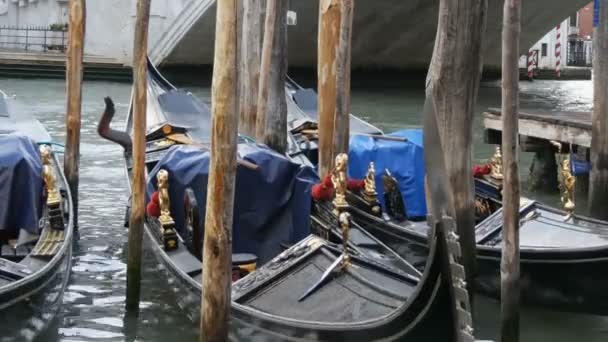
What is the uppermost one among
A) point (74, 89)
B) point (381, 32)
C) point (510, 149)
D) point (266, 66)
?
point (381, 32)

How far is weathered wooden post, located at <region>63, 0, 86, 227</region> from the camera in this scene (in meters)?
3.70

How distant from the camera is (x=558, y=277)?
289 cm

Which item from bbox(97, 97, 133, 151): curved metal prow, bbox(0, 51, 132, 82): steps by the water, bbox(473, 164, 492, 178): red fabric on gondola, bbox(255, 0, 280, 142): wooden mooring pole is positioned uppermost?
bbox(0, 51, 132, 82): steps by the water

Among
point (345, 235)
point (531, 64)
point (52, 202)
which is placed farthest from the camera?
point (531, 64)

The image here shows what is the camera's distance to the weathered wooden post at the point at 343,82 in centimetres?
338

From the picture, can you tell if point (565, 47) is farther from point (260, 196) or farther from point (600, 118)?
point (260, 196)

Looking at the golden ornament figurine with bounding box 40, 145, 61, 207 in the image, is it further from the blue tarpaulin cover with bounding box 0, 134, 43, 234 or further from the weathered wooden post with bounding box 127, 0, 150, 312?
the weathered wooden post with bounding box 127, 0, 150, 312

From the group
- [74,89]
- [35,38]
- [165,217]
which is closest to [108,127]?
[74,89]

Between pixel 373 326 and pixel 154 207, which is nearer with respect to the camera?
pixel 373 326

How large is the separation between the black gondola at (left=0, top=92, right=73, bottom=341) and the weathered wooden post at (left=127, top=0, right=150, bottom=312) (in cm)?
17

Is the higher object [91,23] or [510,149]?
[91,23]

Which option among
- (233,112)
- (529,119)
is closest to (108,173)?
(529,119)

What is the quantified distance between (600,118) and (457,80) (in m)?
1.53

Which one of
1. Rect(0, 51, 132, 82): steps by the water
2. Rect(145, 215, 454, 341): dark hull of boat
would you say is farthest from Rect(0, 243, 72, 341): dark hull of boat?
Rect(0, 51, 132, 82): steps by the water
